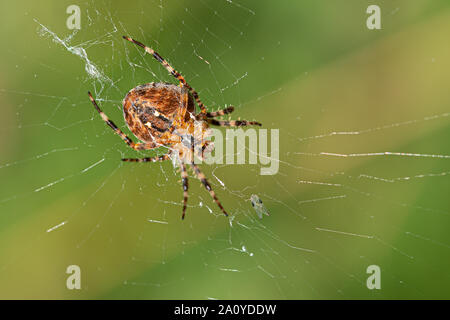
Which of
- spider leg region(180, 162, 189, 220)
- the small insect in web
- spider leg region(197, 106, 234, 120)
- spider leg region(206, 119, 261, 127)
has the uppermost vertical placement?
spider leg region(197, 106, 234, 120)

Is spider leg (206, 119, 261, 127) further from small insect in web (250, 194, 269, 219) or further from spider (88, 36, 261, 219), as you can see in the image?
small insect in web (250, 194, 269, 219)

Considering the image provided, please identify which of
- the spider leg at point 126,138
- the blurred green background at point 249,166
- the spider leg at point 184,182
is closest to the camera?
the spider leg at point 126,138

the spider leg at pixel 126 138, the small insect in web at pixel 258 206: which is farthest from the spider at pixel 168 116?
the small insect in web at pixel 258 206

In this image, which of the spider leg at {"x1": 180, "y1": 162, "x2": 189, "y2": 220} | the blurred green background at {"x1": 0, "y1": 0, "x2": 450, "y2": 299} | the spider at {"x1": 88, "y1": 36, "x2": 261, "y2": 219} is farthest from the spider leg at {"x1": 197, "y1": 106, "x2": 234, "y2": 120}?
the spider leg at {"x1": 180, "y1": 162, "x2": 189, "y2": 220}

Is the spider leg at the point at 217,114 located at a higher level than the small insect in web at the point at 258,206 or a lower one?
higher

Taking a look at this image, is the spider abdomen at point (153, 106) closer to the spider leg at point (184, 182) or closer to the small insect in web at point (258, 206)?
the spider leg at point (184, 182)

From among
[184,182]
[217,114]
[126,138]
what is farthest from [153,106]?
[184,182]
